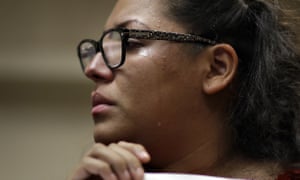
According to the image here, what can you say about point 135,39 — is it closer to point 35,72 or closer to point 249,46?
Result: point 249,46

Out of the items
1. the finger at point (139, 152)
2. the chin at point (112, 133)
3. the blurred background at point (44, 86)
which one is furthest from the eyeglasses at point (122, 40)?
the blurred background at point (44, 86)

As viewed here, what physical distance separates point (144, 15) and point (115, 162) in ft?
1.34

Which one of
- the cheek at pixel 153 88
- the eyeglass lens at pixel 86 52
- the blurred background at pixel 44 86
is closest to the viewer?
the cheek at pixel 153 88

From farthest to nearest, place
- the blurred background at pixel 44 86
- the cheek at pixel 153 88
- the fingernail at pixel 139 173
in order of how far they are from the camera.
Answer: the blurred background at pixel 44 86, the cheek at pixel 153 88, the fingernail at pixel 139 173

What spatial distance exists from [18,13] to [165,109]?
1391 mm

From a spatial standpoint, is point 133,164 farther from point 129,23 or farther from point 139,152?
point 129,23

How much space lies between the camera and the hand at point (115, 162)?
0.93m

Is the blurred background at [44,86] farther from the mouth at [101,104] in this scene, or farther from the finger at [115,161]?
the finger at [115,161]

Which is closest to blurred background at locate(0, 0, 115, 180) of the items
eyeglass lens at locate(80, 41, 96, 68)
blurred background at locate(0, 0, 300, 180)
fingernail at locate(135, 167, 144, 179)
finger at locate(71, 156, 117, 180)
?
blurred background at locate(0, 0, 300, 180)

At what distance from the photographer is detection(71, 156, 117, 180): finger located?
94 centimetres

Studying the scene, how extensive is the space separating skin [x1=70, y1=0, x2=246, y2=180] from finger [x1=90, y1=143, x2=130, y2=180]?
6.4 inches

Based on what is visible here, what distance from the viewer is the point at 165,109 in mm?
1146

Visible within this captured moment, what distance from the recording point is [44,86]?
2.27m

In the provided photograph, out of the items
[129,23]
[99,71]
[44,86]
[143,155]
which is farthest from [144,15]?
[44,86]
